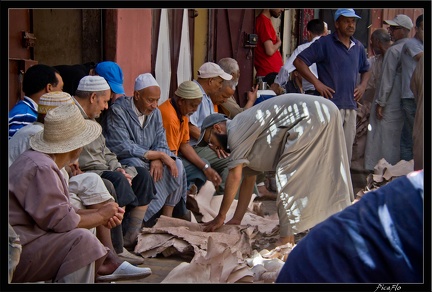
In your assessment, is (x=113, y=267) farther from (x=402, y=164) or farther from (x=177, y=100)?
(x=402, y=164)

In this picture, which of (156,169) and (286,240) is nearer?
(286,240)

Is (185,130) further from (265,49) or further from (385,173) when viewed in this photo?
(265,49)

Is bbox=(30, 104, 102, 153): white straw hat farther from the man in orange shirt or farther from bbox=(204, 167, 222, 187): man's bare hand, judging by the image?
bbox=(204, 167, 222, 187): man's bare hand

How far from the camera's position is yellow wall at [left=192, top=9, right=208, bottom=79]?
372 inches

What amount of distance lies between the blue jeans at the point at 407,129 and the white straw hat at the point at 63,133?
510 cm

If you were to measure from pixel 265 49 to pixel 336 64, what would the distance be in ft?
10.3

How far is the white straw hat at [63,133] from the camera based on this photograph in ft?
12.3

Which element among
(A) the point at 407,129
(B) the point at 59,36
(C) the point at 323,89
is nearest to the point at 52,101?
(B) the point at 59,36

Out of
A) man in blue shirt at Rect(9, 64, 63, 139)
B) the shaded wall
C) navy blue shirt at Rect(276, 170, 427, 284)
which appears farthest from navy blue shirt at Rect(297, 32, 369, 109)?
navy blue shirt at Rect(276, 170, 427, 284)

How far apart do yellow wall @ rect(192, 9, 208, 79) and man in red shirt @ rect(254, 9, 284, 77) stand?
105 cm

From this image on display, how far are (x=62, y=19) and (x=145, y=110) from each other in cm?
147

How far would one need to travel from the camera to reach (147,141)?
591 centimetres

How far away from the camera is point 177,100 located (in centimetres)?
639

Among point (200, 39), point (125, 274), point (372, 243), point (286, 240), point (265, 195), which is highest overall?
point (372, 243)
